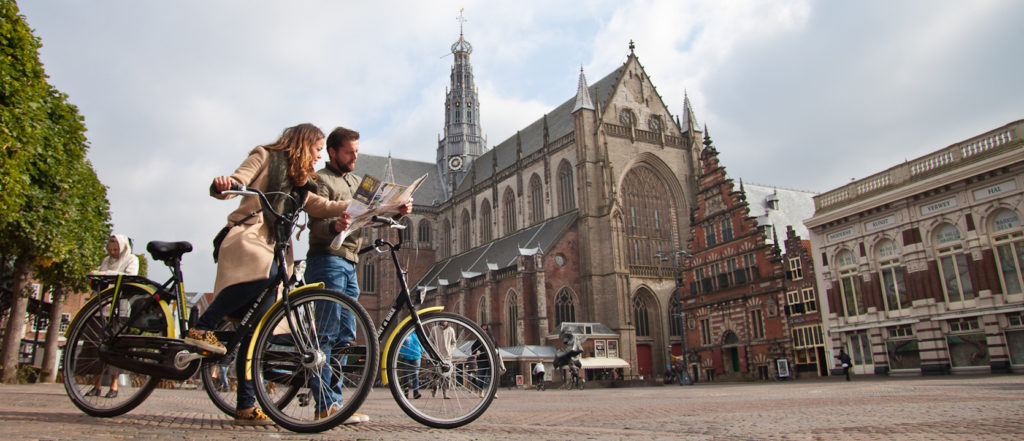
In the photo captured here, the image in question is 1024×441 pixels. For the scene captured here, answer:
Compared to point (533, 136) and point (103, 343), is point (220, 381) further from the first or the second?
point (533, 136)

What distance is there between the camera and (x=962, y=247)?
64.6 ft

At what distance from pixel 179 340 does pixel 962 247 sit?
74.3ft

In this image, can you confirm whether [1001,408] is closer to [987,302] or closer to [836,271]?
[987,302]

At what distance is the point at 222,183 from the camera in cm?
372

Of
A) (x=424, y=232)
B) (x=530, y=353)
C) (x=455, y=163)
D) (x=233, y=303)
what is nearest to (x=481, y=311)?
(x=530, y=353)

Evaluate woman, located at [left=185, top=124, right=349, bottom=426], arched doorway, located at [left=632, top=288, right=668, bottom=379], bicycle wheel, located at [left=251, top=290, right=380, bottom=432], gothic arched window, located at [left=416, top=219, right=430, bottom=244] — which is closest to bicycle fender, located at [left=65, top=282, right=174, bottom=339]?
woman, located at [left=185, top=124, right=349, bottom=426]

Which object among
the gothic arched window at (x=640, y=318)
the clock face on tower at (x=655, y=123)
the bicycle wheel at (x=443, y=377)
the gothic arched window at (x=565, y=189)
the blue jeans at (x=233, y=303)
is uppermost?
the clock face on tower at (x=655, y=123)

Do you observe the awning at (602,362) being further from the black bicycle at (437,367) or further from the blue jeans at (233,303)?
the blue jeans at (233,303)

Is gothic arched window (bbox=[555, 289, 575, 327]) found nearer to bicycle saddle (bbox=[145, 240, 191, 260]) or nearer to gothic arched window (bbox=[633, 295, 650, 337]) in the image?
gothic arched window (bbox=[633, 295, 650, 337])

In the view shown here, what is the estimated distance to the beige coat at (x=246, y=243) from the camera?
13.0 feet

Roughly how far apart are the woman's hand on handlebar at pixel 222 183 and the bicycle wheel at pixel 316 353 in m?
Result: 0.76

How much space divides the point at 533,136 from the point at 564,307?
1460 cm

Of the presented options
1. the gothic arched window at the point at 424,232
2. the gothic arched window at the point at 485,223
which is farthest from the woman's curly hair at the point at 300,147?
the gothic arched window at the point at 424,232

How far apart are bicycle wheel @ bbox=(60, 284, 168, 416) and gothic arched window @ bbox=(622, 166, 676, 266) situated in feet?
106
